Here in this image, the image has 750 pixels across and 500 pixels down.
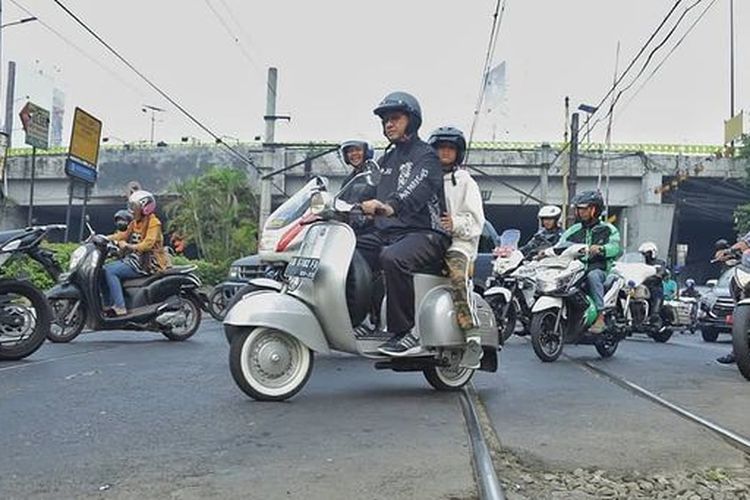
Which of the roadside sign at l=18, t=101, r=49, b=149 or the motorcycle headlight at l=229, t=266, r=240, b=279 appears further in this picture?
the roadside sign at l=18, t=101, r=49, b=149

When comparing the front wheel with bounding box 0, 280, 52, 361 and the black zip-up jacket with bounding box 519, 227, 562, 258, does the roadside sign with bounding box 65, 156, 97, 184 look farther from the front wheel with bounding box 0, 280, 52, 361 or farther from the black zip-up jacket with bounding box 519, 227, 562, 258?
the front wheel with bounding box 0, 280, 52, 361

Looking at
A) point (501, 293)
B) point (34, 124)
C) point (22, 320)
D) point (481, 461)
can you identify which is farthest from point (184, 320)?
point (34, 124)

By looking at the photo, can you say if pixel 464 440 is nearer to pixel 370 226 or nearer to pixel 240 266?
pixel 370 226

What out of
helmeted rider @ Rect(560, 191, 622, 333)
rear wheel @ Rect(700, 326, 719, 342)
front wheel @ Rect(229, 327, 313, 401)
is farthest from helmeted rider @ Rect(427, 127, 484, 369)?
rear wheel @ Rect(700, 326, 719, 342)

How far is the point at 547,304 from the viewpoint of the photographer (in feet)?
26.1

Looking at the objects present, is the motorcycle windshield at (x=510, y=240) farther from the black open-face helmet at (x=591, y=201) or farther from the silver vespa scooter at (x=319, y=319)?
the silver vespa scooter at (x=319, y=319)

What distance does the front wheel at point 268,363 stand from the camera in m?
4.79

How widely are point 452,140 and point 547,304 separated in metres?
2.57

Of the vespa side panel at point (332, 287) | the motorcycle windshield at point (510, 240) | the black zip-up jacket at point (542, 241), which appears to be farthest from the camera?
the motorcycle windshield at point (510, 240)

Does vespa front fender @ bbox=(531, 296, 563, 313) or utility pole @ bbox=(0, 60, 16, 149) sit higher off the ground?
utility pole @ bbox=(0, 60, 16, 149)

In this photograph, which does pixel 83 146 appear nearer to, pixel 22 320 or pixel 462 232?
pixel 22 320

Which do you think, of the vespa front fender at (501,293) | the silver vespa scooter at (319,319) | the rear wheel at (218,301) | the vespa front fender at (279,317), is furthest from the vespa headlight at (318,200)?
the rear wheel at (218,301)

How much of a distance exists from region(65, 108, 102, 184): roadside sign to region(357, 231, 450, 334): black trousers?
14.1m

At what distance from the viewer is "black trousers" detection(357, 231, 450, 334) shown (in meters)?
5.18
